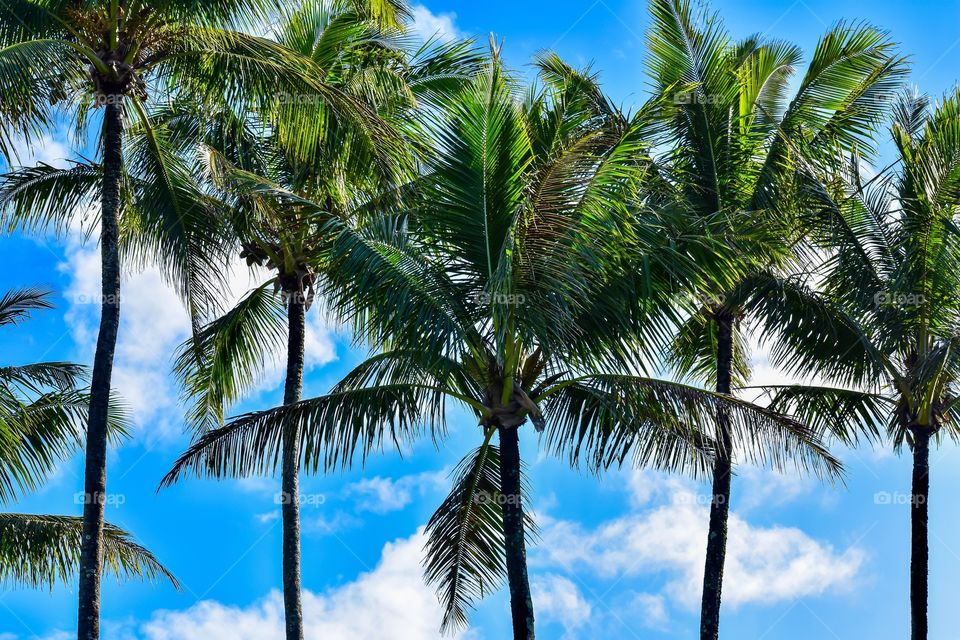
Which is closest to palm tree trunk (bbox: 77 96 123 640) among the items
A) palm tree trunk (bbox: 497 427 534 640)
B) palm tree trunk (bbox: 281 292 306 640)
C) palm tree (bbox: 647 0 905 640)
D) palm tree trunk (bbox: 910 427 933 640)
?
palm tree trunk (bbox: 281 292 306 640)

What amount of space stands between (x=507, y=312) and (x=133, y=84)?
5412mm

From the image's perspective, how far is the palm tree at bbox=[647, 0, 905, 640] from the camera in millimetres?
15695

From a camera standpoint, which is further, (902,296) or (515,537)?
(902,296)

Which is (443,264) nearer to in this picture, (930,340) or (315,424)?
(315,424)

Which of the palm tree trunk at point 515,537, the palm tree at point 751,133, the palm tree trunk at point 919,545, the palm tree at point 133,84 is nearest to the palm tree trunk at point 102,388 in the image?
the palm tree at point 133,84

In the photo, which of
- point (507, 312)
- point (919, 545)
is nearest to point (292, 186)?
point (507, 312)

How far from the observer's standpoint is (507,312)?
11.8m

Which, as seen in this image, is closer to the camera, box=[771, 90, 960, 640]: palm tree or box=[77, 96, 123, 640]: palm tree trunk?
box=[77, 96, 123, 640]: palm tree trunk

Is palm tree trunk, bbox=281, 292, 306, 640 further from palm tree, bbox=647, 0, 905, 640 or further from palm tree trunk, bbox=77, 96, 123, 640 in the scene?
palm tree, bbox=647, 0, 905, 640

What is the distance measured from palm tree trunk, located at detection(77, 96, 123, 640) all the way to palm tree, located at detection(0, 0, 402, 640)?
0.01m

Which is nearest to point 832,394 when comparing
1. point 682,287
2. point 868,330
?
point 868,330

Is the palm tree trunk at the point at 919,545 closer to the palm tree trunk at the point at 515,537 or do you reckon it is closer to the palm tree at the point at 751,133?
the palm tree at the point at 751,133

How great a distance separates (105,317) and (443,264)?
3996mm

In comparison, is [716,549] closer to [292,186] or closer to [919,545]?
[919,545]
